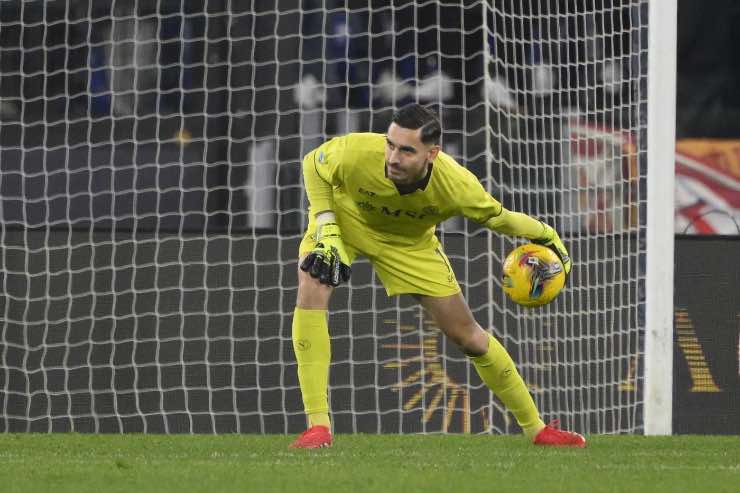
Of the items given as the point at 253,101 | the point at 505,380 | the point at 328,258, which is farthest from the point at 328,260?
the point at 253,101

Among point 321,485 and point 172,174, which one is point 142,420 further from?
point 321,485

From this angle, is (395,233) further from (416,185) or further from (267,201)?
(267,201)

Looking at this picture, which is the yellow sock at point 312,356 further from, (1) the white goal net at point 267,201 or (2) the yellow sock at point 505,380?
(1) the white goal net at point 267,201

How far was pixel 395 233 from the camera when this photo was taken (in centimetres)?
700

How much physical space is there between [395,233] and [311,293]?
568 mm

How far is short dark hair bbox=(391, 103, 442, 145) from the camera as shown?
636 centimetres

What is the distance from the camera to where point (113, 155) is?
383 inches

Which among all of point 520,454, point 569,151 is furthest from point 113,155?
point 520,454

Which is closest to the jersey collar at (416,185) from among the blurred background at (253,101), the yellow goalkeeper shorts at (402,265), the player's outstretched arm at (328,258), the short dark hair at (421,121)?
the short dark hair at (421,121)

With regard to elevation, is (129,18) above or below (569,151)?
above

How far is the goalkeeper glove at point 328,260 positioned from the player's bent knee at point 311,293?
5 cm

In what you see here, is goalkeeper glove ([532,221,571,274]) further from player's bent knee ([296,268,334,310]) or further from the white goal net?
the white goal net

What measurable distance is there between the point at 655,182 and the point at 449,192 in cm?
203

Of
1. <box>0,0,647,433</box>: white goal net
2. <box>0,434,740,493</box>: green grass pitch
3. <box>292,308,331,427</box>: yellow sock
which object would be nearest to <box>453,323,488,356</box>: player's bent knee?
<box>0,434,740,493</box>: green grass pitch
